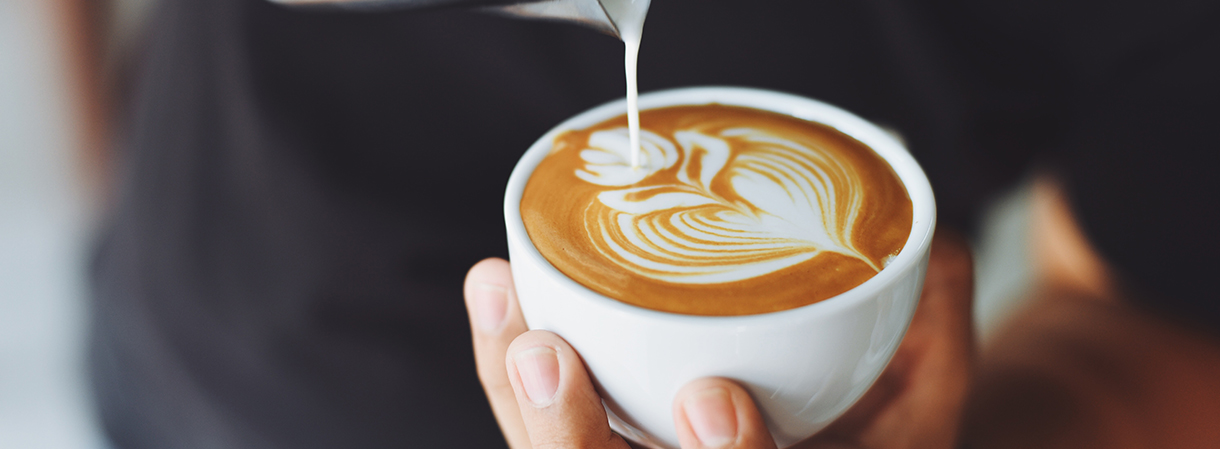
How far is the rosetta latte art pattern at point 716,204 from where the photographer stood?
23.9 inches

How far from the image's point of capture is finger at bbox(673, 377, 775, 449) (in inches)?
21.3

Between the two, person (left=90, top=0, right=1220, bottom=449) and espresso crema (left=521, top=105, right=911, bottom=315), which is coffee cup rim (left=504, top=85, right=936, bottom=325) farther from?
person (left=90, top=0, right=1220, bottom=449)

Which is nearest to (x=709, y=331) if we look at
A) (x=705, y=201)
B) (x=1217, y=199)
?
(x=705, y=201)

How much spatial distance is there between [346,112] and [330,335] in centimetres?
36

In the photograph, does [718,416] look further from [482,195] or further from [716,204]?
[482,195]

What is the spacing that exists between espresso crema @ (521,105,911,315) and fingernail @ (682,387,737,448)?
0.06m

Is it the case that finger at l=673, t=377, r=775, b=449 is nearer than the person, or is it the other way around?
finger at l=673, t=377, r=775, b=449

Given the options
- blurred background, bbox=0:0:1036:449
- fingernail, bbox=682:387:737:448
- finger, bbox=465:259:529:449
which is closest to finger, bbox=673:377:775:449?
fingernail, bbox=682:387:737:448

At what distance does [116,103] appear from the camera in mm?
1681

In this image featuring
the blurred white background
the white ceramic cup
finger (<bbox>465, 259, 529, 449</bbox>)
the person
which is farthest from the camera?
the blurred white background

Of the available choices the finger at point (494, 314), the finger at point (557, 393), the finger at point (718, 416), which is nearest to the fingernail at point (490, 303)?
the finger at point (494, 314)

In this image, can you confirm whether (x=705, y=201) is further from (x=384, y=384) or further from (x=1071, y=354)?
(x=1071, y=354)

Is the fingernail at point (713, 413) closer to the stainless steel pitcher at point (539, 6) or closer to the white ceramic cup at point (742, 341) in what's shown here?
the white ceramic cup at point (742, 341)

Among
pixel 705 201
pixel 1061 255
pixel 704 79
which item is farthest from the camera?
pixel 1061 255
